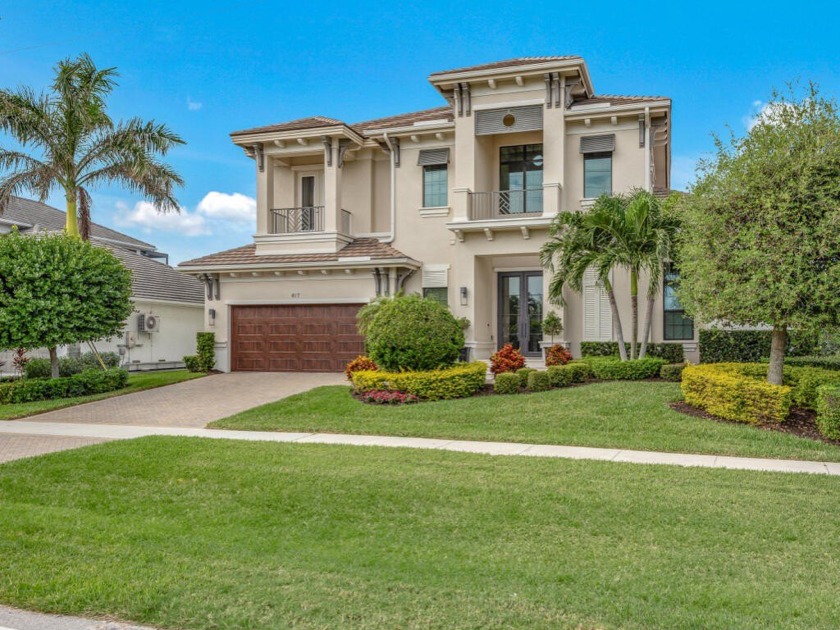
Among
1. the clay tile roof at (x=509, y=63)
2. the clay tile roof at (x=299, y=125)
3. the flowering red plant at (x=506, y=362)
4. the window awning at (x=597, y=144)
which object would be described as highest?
the clay tile roof at (x=509, y=63)

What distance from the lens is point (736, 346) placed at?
1752 cm

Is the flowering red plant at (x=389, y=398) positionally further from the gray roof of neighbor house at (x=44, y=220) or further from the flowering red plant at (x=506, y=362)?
the gray roof of neighbor house at (x=44, y=220)

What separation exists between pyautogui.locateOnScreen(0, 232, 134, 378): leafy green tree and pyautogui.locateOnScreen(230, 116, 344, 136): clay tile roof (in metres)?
6.50

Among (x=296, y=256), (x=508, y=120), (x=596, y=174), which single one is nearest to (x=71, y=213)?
(x=296, y=256)

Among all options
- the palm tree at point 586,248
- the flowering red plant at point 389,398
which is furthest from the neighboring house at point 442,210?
the flowering red plant at point 389,398

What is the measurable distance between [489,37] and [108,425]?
15983 millimetres

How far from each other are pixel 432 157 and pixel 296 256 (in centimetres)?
527

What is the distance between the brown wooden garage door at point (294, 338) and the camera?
2112 cm

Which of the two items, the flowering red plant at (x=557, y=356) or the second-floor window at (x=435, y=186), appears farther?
the second-floor window at (x=435, y=186)

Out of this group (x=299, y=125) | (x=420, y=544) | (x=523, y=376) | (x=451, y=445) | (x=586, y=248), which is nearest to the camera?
(x=420, y=544)

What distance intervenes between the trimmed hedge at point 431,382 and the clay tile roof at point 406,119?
9410 mm

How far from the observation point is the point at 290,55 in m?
21.2

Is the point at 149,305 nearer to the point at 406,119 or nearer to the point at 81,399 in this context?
the point at 81,399

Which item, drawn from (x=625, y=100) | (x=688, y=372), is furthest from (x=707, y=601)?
(x=625, y=100)
